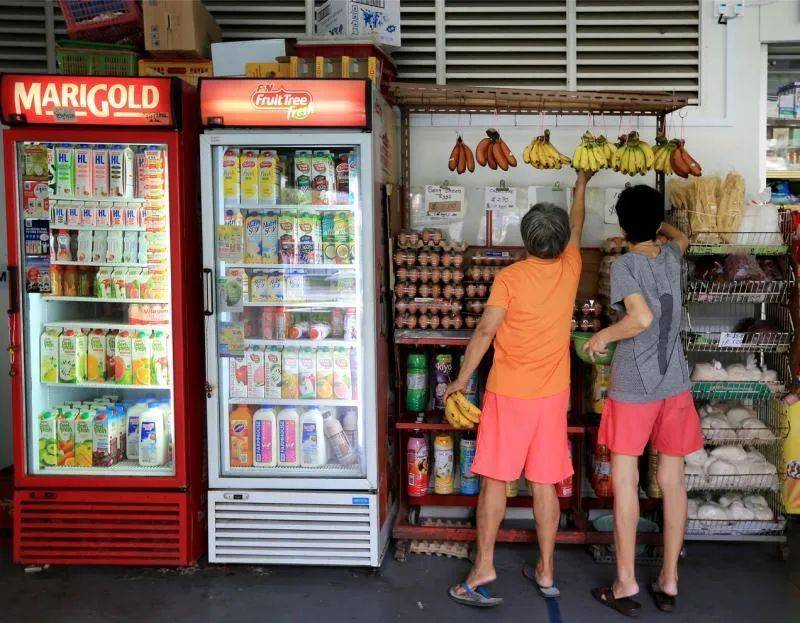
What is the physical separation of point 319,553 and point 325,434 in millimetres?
655

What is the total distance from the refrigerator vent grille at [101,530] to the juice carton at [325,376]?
97 centimetres

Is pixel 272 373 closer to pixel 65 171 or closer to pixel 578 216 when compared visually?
pixel 65 171

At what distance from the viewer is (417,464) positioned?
461 centimetres

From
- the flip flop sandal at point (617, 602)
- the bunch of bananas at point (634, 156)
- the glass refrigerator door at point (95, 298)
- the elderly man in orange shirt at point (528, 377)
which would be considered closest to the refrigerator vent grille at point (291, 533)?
the glass refrigerator door at point (95, 298)

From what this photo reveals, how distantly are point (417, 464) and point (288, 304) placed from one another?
1208 mm

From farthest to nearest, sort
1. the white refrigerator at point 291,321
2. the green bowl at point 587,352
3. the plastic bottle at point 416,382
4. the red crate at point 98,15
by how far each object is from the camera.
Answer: the red crate at point 98,15, the plastic bottle at point 416,382, the white refrigerator at point 291,321, the green bowl at point 587,352

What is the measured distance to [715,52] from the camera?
514 cm

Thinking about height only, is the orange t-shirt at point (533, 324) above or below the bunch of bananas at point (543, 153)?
below

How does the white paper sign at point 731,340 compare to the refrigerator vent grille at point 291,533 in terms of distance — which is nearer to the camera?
the refrigerator vent grille at point 291,533

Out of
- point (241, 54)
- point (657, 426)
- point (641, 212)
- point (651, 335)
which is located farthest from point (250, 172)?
point (657, 426)

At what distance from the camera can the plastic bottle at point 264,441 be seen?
14.3ft

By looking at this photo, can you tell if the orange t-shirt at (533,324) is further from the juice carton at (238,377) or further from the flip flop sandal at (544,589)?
the juice carton at (238,377)

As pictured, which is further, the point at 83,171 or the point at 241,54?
the point at 241,54

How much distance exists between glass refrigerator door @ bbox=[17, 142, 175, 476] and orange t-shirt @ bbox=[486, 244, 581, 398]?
1770 mm
